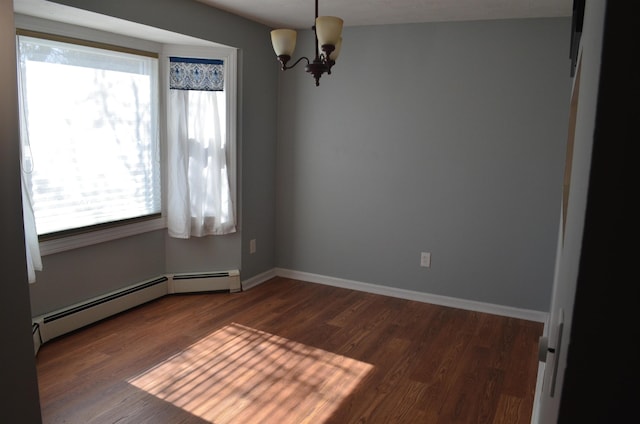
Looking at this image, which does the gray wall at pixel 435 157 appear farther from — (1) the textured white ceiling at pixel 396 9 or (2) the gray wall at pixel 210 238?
(2) the gray wall at pixel 210 238

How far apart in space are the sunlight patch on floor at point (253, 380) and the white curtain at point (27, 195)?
2.88ft

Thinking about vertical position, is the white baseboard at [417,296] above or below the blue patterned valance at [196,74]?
below

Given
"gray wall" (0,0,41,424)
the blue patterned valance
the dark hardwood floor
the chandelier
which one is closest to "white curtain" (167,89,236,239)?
the blue patterned valance

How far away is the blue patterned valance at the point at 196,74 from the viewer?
12.2 ft

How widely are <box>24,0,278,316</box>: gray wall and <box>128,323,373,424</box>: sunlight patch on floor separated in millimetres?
938

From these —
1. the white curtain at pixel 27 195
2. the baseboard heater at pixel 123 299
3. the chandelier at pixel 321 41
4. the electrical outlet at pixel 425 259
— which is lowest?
the baseboard heater at pixel 123 299

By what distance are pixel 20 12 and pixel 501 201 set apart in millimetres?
3438

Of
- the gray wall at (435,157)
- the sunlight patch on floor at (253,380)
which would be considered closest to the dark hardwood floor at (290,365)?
the sunlight patch on floor at (253,380)

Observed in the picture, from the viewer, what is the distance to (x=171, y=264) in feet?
13.3

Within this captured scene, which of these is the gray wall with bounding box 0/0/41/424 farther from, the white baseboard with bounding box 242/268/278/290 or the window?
the white baseboard with bounding box 242/268/278/290

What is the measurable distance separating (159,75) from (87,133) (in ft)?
2.58

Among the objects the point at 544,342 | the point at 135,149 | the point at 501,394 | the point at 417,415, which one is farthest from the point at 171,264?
the point at 544,342

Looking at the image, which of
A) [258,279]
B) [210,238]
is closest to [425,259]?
[258,279]

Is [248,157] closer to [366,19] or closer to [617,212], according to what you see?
[366,19]
